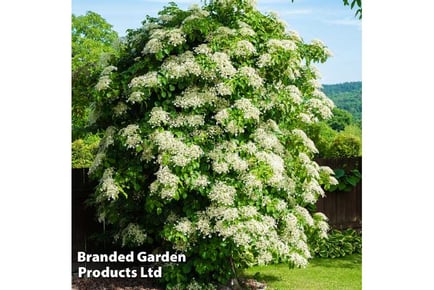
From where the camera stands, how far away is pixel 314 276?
7.40 meters

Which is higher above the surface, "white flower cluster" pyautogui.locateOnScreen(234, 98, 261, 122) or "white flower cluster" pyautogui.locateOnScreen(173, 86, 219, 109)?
"white flower cluster" pyautogui.locateOnScreen(173, 86, 219, 109)

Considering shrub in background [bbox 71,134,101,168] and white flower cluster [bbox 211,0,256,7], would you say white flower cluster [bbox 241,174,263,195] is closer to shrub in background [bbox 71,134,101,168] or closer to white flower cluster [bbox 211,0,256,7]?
white flower cluster [bbox 211,0,256,7]

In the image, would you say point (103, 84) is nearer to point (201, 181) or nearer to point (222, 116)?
point (222, 116)

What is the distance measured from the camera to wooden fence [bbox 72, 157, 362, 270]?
286 inches

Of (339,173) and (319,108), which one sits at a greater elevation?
(319,108)

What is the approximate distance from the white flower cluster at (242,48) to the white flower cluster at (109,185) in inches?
66.0

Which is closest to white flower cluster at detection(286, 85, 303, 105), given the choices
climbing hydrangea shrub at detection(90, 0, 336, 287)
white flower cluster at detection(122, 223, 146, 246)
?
climbing hydrangea shrub at detection(90, 0, 336, 287)

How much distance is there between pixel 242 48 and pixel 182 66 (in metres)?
0.61

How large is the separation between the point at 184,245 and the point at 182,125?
3.84 ft

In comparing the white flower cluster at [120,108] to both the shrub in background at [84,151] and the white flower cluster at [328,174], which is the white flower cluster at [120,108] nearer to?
the shrub in background at [84,151]

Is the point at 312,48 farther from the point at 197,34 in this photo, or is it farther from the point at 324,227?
the point at 324,227

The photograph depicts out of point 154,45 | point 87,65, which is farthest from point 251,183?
point 87,65

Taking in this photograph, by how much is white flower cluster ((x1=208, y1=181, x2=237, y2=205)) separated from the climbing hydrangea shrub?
0.01 m

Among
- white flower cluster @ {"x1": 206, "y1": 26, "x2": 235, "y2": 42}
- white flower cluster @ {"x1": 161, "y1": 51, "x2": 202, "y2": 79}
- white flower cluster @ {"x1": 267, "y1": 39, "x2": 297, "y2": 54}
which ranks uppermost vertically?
white flower cluster @ {"x1": 206, "y1": 26, "x2": 235, "y2": 42}
